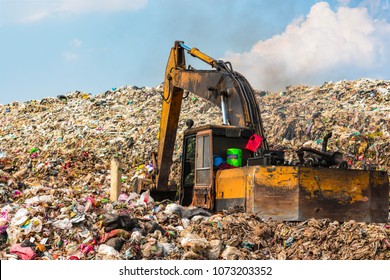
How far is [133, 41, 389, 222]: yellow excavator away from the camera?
7.20 metres

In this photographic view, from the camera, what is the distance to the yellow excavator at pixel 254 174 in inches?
283

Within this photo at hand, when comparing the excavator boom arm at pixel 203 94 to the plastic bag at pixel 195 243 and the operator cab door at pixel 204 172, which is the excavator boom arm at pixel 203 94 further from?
the plastic bag at pixel 195 243

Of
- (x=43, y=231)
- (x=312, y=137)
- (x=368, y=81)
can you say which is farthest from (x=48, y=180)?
(x=368, y=81)

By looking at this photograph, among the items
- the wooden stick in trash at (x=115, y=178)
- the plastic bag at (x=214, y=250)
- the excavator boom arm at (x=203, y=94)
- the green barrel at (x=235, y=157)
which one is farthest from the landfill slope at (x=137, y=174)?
the excavator boom arm at (x=203, y=94)

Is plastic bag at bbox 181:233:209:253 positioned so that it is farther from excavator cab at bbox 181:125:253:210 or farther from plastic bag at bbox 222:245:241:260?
excavator cab at bbox 181:125:253:210

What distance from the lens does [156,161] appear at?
12.0 meters

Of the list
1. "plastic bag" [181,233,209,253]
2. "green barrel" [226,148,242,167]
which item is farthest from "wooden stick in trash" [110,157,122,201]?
"plastic bag" [181,233,209,253]

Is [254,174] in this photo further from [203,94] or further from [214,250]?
[203,94]

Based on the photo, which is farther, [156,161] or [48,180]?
[48,180]

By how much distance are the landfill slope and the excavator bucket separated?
20 centimetres

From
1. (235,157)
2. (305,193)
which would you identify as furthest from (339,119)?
(305,193)

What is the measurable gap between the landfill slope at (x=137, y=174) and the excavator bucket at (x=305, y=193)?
0.20 m

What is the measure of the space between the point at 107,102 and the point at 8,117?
14.1ft

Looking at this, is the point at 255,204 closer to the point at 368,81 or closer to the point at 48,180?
the point at 48,180
